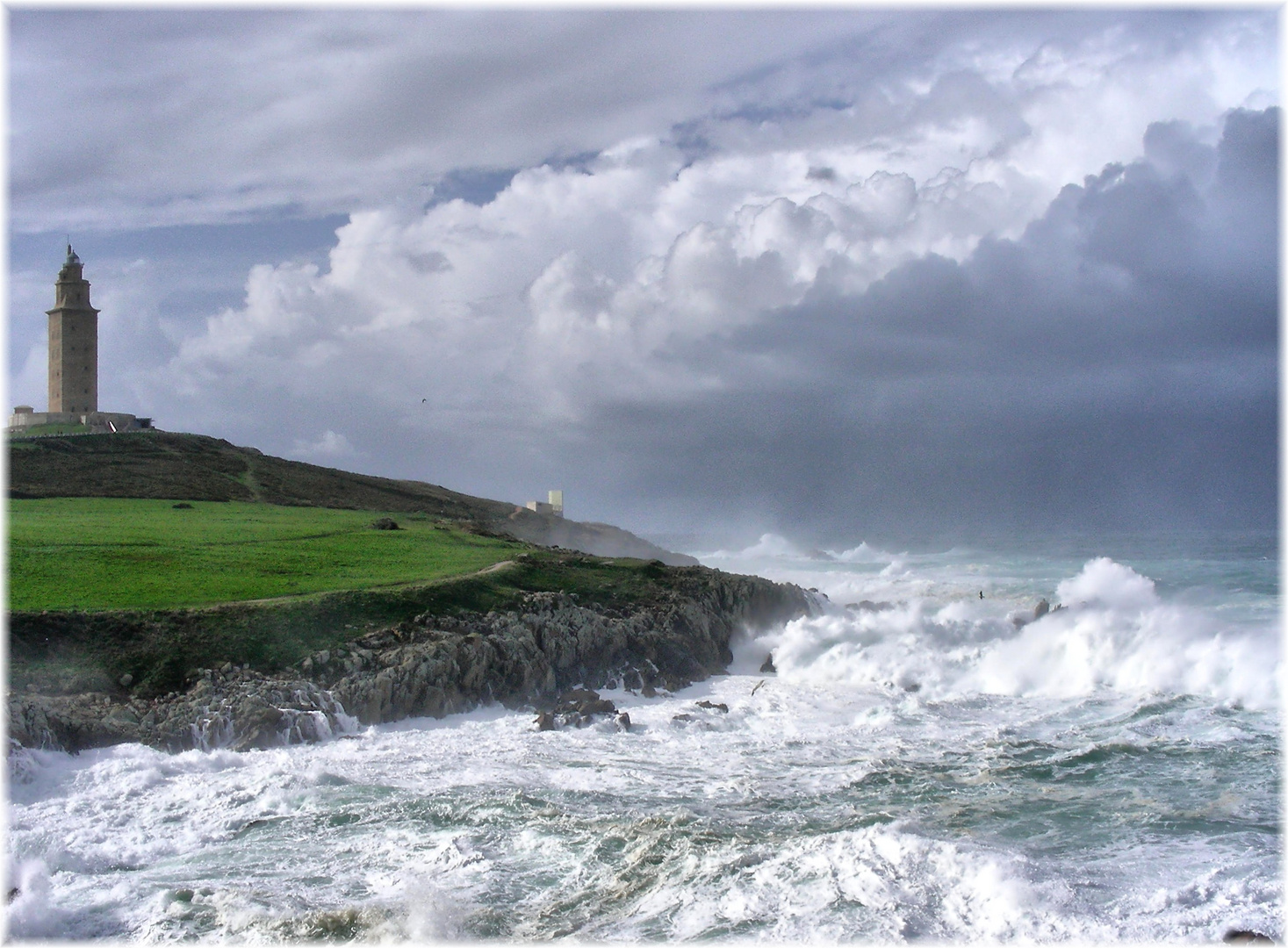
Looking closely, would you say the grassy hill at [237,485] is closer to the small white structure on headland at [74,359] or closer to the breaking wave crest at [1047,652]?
the small white structure on headland at [74,359]

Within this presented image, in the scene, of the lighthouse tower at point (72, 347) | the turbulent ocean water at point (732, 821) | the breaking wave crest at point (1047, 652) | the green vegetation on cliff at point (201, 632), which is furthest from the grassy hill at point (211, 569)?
the lighthouse tower at point (72, 347)

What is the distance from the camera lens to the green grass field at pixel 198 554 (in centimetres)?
2756

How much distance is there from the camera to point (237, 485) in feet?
185

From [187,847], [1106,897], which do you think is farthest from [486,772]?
[1106,897]

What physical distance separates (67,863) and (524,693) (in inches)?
493

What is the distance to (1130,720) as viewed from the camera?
82.4 ft

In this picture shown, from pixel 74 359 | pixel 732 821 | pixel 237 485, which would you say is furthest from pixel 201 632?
pixel 74 359

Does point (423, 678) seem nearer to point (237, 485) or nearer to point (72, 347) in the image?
point (237, 485)

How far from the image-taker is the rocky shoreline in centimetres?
2156

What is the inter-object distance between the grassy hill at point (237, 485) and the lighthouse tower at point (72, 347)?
619cm

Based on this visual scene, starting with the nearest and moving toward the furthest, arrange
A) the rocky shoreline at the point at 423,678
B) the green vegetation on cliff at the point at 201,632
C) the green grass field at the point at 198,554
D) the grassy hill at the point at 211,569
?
the rocky shoreline at the point at 423,678, the green vegetation on cliff at the point at 201,632, the grassy hill at the point at 211,569, the green grass field at the point at 198,554

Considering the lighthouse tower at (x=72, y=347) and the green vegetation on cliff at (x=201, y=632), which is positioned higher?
the lighthouse tower at (x=72, y=347)

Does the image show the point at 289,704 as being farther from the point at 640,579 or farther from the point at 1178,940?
the point at 1178,940

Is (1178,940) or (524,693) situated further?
(524,693)
